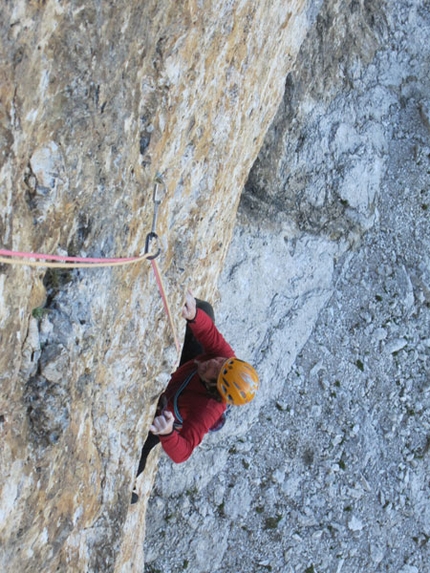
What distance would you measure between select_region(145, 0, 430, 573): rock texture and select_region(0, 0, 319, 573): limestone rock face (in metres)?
3.17

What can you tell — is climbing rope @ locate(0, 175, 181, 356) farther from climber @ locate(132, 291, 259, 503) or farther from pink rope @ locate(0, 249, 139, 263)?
→ climber @ locate(132, 291, 259, 503)

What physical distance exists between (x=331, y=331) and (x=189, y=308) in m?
4.62

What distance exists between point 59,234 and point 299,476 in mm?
7647

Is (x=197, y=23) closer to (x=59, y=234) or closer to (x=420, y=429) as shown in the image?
(x=59, y=234)

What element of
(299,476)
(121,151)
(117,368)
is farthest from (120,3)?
(299,476)

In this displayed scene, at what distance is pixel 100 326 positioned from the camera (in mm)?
5344

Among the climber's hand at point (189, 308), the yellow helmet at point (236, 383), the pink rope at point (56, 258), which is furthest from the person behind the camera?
the climber's hand at point (189, 308)

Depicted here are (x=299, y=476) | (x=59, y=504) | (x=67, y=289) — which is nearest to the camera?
(x=67, y=289)

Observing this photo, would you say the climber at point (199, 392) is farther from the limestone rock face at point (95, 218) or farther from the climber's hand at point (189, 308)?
the limestone rock face at point (95, 218)

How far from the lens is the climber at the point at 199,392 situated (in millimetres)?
7383

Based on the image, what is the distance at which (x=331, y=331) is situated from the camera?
11688 mm

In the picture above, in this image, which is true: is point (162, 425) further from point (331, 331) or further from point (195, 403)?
point (331, 331)

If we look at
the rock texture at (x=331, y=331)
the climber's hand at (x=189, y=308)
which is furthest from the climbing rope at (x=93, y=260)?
the rock texture at (x=331, y=331)

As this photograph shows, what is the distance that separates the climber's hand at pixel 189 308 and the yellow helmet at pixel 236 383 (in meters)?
0.76
